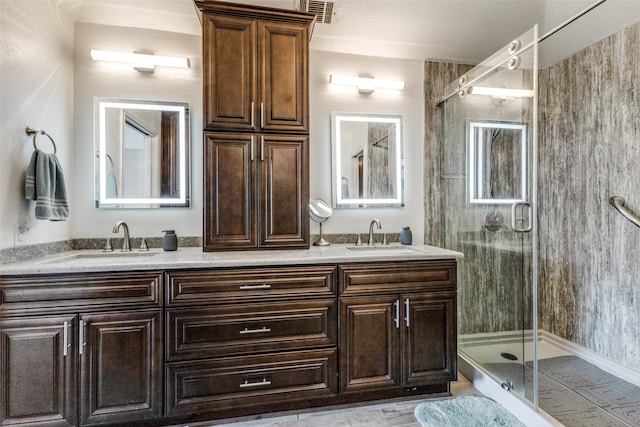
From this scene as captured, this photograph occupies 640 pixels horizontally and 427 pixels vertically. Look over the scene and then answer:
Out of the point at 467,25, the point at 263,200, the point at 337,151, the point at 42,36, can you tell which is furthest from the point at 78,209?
the point at 467,25

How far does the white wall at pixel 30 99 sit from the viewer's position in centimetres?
156

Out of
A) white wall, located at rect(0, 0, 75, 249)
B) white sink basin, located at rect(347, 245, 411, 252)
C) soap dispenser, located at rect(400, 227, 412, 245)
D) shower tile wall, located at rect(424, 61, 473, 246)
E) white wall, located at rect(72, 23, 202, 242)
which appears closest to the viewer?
white wall, located at rect(0, 0, 75, 249)

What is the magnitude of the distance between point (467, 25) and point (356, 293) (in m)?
2.08

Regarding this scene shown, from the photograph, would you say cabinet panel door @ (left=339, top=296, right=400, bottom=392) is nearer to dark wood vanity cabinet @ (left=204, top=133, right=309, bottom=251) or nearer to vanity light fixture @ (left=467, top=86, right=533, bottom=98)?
dark wood vanity cabinet @ (left=204, top=133, right=309, bottom=251)

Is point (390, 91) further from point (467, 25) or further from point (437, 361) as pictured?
point (437, 361)

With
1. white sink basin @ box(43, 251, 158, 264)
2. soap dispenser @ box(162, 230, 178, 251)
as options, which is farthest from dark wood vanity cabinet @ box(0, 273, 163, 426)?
soap dispenser @ box(162, 230, 178, 251)

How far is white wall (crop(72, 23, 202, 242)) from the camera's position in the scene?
2098mm

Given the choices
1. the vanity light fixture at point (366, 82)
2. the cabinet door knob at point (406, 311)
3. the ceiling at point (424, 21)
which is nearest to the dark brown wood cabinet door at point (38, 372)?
the cabinet door knob at point (406, 311)

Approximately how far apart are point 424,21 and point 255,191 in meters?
1.71

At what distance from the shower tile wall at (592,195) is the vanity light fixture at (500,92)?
96 centimetres

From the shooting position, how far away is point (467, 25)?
228cm

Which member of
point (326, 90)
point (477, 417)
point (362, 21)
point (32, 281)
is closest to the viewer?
point (32, 281)

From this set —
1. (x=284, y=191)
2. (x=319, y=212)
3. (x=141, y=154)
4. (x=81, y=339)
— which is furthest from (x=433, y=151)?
(x=81, y=339)

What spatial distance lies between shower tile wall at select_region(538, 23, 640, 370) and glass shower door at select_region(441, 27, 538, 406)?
2.94 ft
